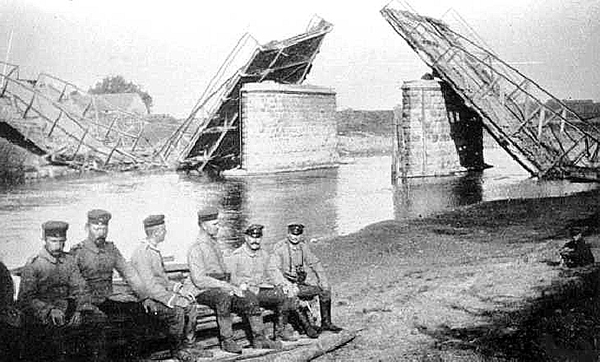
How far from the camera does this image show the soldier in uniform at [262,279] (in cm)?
511

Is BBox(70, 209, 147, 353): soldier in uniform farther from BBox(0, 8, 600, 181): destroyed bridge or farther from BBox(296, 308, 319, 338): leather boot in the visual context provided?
BBox(0, 8, 600, 181): destroyed bridge

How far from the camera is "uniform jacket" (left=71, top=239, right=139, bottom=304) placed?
4.84 m

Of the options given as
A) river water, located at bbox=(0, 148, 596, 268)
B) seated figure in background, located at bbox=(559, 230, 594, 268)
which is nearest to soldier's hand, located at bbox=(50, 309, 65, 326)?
river water, located at bbox=(0, 148, 596, 268)

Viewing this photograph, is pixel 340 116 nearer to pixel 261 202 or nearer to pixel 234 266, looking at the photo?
pixel 261 202

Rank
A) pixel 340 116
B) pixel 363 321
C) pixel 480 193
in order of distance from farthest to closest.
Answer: pixel 340 116 → pixel 480 193 → pixel 363 321

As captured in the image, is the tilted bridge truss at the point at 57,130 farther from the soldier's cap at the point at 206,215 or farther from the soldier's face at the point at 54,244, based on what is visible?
the soldier's face at the point at 54,244

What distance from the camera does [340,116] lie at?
40.5 metres

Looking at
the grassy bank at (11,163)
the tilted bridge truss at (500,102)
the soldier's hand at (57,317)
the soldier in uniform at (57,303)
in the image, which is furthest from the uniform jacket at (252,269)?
the tilted bridge truss at (500,102)

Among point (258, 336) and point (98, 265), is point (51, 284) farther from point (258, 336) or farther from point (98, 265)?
point (258, 336)

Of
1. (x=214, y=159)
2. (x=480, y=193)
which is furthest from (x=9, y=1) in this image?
(x=214, y=159)

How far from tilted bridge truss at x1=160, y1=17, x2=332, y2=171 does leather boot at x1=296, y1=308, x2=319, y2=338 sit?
8298mm

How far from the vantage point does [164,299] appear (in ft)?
15.5

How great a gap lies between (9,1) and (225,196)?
7918 mm

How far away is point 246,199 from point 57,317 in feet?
27.3
